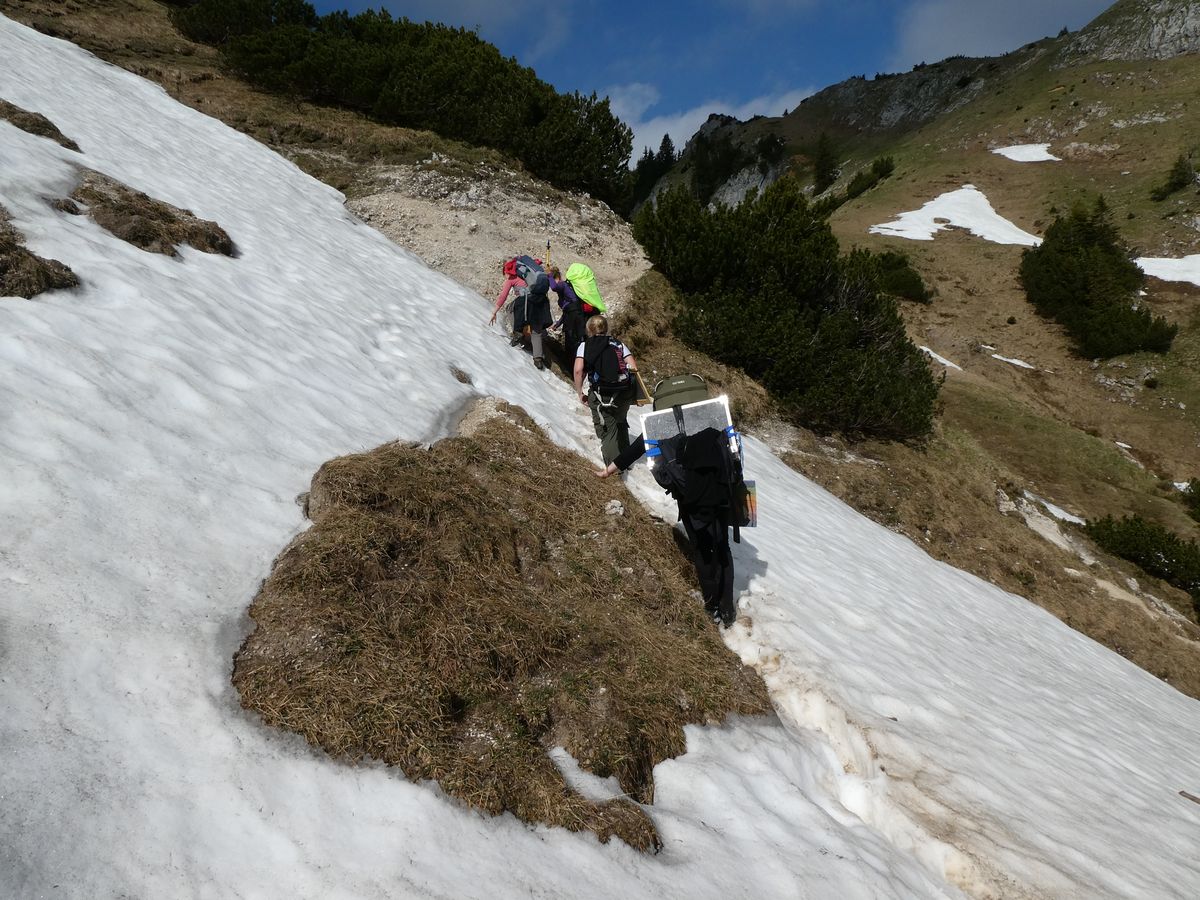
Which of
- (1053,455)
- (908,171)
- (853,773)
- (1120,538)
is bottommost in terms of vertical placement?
(853,773)

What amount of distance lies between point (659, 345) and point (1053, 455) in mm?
15176

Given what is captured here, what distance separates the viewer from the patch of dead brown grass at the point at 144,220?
22.4 feet

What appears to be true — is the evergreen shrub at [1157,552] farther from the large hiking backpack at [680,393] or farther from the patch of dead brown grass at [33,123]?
the patch of dead brown grass at [33,123]

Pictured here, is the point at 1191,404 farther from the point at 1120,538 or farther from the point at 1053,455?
the point at 1120,538

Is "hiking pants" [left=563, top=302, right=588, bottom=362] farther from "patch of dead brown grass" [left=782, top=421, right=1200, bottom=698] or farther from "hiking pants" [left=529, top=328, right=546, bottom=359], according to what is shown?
"patch of dead brown grass" [left=782, top=421, right=1200, bottom=698]

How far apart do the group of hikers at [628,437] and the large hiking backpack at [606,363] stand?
1 cm

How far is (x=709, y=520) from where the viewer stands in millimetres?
5207

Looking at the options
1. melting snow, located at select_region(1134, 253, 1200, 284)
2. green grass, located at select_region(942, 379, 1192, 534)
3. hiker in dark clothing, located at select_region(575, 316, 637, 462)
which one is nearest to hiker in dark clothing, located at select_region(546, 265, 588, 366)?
hiker in dark clothing, located at select_region(575, 316, 637, 462)

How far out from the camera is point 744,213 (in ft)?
54.4

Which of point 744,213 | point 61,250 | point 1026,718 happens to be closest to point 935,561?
point 1026,718

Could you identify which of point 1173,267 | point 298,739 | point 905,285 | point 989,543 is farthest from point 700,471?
point 1173,267

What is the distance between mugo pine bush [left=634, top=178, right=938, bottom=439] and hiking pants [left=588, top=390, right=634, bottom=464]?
8.18 m

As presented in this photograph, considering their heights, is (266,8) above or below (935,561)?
above

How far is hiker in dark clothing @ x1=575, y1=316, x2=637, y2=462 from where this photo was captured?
285 inches
